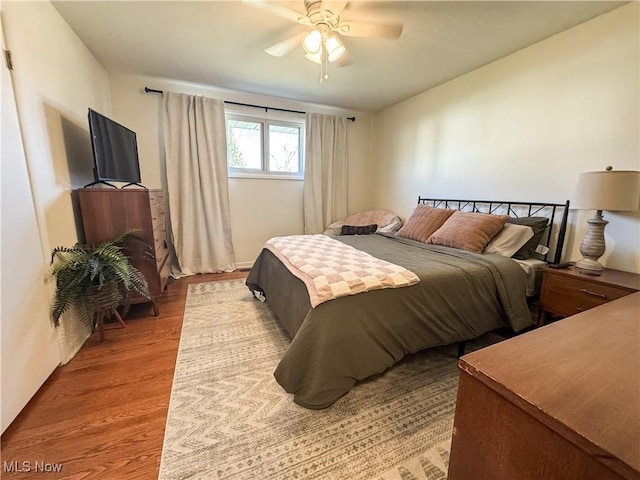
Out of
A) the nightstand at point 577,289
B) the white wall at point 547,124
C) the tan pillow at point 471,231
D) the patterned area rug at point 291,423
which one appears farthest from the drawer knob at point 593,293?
the patterned area rug at point 291,423

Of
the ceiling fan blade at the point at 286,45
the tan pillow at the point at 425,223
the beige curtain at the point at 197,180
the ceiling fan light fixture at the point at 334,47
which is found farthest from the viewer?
the beige curtain at the point at 197,180

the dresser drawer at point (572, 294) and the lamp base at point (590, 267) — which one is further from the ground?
the lamp base at point (590, 267)

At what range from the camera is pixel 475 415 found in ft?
2.15

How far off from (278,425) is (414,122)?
12.4 ft

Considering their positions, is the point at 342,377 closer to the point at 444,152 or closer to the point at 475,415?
the point at 475,415

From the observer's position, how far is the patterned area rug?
3.66 feet

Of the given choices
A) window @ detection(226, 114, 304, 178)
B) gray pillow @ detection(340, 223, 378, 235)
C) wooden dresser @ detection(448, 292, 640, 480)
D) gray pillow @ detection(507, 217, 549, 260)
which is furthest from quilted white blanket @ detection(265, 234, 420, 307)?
window @ detection(226, 114, 304, 178)

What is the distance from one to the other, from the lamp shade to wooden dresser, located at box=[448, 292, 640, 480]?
1.29 m

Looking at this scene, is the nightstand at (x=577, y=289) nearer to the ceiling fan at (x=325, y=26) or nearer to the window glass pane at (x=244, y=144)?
the ceiling fan at (x=325, y=26)

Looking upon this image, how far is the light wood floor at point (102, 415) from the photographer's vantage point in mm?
1124

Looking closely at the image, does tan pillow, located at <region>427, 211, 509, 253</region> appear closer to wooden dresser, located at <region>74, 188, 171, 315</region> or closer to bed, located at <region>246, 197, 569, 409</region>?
bed, located at <region>246, 197, 569, 409</region>

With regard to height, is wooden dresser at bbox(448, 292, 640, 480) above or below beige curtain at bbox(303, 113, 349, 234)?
below

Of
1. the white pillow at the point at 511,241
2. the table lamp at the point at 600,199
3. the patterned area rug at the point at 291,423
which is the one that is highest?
the table lamp at the point at 600,199

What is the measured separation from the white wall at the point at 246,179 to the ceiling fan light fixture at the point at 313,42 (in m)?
2.04
